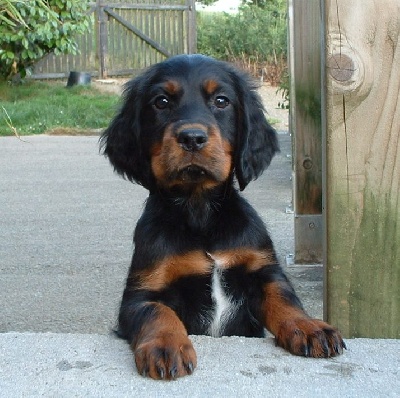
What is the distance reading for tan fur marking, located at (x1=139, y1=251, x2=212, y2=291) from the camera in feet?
9.41

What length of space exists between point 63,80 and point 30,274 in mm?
12922

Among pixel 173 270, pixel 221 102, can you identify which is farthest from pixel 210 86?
pixel 173 270

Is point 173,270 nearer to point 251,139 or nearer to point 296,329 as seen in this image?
point 296,329

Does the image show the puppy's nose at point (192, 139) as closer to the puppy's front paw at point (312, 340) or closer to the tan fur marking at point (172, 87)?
the tan fur marking at point (172, 87)

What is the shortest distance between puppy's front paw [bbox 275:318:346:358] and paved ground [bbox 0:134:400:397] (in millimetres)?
35

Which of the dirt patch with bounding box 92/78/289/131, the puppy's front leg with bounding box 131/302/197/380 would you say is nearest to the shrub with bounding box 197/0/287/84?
the dirt patch with bounding box 92/78/289/131

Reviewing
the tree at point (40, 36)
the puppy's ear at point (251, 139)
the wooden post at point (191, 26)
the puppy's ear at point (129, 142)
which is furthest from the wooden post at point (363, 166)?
the wooden post at point (191, 26)

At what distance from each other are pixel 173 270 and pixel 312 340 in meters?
0.67

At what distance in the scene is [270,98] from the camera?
1602cm

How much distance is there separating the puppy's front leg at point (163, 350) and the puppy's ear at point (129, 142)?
0.83m

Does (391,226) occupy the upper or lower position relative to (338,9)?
lower

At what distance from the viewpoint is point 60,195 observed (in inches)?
302

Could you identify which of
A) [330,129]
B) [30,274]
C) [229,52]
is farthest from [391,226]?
[229,52]

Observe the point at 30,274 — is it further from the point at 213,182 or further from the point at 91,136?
the point at 91,136
